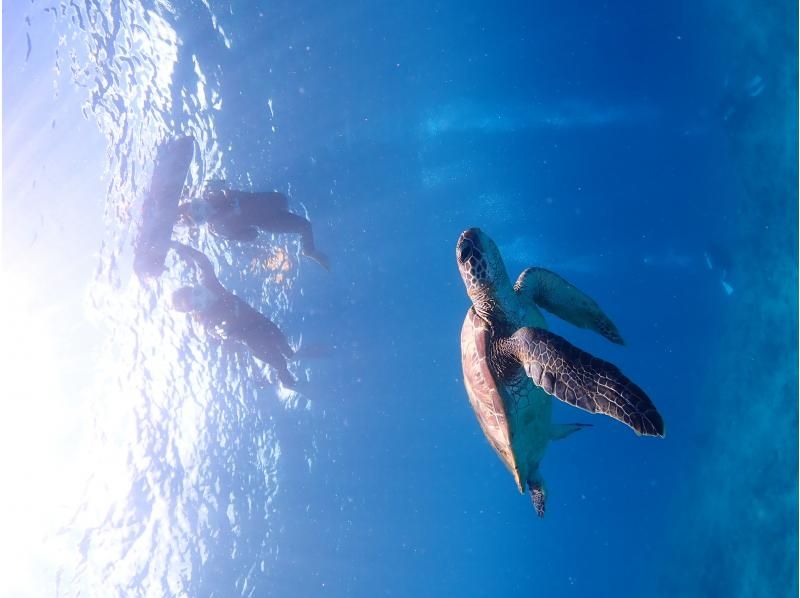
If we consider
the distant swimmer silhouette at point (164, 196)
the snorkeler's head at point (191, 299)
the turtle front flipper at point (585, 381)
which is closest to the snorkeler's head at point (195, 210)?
the distant swimmer silhouette at point (164, 196)

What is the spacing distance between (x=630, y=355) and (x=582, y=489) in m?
6.37

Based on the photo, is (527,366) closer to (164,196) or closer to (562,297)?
(562,297)

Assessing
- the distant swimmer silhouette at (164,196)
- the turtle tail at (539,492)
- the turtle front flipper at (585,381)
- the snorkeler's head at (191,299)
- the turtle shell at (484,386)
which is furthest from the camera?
the snorkeler's head at (191,299)

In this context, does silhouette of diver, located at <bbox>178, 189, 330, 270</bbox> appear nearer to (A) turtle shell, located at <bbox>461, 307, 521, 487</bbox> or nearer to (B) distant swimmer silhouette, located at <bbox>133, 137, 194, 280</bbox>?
(B) distant swimmer silhouette, located at <bbox>133, 137, 194, 280</bbox>

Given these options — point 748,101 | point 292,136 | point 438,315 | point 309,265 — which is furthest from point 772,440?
point 292,136

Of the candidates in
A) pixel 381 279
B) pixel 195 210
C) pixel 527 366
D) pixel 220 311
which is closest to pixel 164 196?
pixel 195 210

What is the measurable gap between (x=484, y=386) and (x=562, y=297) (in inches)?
66.0

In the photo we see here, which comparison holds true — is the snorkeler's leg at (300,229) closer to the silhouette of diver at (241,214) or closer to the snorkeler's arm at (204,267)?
the silhouette of diver at (241,214)

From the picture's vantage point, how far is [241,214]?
29.4ft

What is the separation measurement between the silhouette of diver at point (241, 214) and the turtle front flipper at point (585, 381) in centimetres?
673

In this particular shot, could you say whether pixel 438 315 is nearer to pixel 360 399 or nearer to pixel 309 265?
pixel 360 399

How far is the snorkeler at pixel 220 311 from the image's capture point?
31.2ft

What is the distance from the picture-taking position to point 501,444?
5.05 metres

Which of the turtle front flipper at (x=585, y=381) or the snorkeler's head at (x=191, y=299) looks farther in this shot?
the snorkeler's head at (x=191, y=299)
